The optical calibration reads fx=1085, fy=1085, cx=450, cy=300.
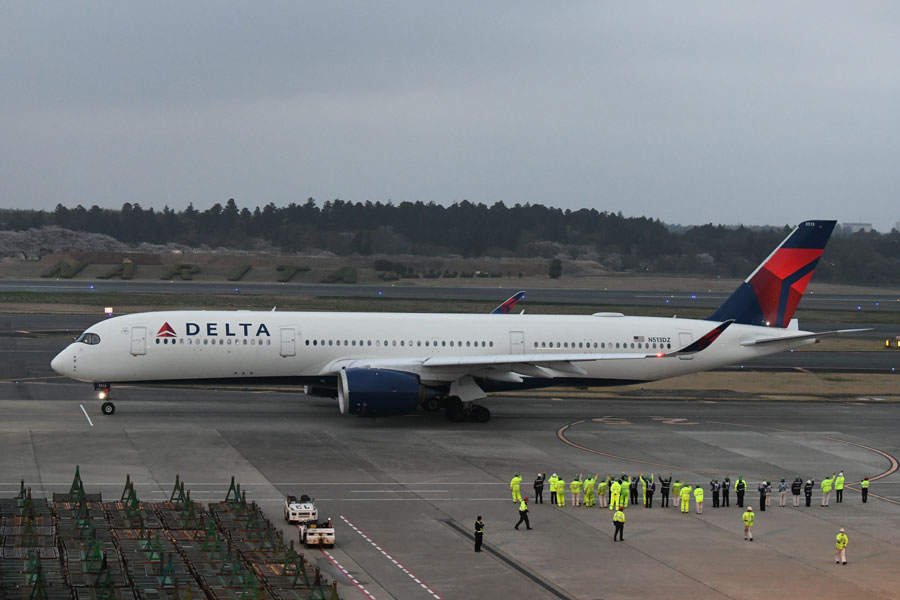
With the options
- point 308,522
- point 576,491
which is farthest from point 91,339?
point 576,491

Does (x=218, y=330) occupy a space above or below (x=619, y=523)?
above

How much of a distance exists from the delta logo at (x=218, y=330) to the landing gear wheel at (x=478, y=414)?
9319 mm

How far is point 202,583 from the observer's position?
23719mm

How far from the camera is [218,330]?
151ft

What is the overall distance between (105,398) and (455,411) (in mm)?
15009

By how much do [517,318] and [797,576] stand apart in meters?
24.9

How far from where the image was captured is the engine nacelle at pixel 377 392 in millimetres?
44094

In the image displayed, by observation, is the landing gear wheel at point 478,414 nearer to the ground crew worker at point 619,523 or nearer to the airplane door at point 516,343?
the airplane door at point 516,343

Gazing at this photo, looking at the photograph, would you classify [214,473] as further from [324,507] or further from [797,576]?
[797,576]

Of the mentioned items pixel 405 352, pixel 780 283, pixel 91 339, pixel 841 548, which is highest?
pixel 780 283

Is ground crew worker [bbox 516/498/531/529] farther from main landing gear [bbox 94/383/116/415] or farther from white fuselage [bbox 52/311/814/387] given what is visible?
main landing gear [bbox 94/383/116/415]

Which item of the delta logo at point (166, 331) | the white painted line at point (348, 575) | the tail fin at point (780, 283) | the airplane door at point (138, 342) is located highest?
the tail fin at point (780, 283)

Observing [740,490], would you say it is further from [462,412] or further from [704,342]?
[462,412]

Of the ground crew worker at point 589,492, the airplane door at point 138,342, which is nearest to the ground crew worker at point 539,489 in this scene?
the ground crew worker at point 589,492
